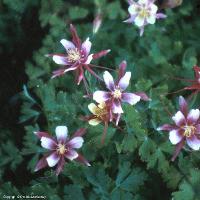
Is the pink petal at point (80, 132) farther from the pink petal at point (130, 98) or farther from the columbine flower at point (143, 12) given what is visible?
the columbine flower at point (143, 12)

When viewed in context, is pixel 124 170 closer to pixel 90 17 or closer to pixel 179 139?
pixel 179 139

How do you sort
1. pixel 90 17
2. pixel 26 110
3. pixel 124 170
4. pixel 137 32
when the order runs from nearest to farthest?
pixel 124 170, pixel 26 110, pixel 137 32, pixel 90 17

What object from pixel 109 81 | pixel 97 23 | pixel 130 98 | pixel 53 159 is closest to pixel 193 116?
pixel 130 98

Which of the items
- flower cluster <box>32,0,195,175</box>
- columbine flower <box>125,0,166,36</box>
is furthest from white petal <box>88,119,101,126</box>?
columbine flower <box>125,0,166,36</box>

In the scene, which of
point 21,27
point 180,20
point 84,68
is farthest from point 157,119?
point 21,27

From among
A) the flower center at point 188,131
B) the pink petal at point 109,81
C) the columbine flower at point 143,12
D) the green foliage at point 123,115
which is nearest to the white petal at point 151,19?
the columbine flower at point 143,12
